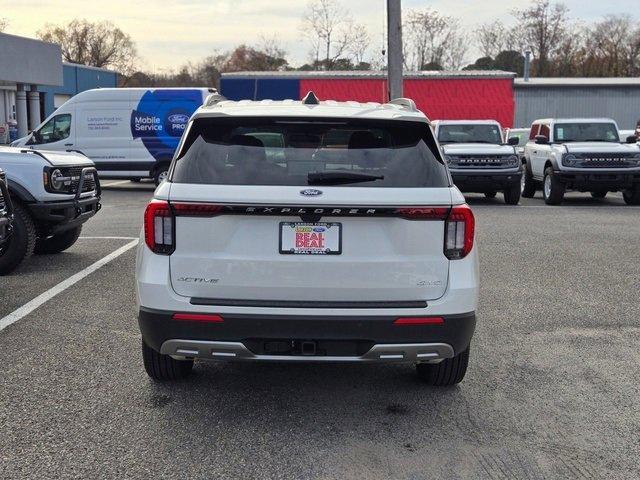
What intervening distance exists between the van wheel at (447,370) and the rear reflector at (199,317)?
1.48 meters

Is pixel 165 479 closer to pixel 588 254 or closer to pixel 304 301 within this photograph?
pixel 304 301

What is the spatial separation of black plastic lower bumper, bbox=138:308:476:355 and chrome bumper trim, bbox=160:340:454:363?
25 mm

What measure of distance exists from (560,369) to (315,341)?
7.01 ft

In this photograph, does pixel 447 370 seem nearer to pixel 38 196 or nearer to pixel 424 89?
pixel 38 196

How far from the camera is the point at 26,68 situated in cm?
3972

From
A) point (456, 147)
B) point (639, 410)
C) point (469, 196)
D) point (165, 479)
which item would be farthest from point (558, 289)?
point (469, 196)

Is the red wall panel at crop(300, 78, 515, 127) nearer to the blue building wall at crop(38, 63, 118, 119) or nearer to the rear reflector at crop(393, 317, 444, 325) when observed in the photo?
the blue building wall at crop(38, 63, 118, 119)

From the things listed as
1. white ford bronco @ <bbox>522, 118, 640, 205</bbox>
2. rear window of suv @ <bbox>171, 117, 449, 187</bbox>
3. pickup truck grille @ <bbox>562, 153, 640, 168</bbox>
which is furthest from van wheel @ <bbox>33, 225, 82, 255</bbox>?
pickup truck grille @ <bbox>562, 153, 640, 168</bbox>

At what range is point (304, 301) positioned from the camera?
13.3 ft

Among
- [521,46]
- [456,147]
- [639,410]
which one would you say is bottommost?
[639,410]

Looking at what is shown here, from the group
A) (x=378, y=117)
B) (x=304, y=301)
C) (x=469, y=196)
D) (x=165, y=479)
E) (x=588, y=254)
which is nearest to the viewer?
(x=165, y=479)

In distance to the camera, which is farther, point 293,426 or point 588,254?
point 588,254

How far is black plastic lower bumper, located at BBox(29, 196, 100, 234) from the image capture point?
8.65 metres

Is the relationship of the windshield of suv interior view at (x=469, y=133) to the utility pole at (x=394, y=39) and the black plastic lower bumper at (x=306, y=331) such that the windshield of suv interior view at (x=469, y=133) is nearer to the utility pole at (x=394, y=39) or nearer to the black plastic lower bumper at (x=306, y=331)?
the utility pole at (x=394, y=39)
